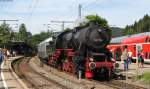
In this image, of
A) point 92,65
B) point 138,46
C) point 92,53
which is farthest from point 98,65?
point 138,46

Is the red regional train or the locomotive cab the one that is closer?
the locomotive cab

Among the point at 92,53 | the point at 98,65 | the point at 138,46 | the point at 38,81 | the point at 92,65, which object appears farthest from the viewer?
the point at 138,46

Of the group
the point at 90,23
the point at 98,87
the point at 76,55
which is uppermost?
the point at 90,23

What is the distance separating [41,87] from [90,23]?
6.43 m

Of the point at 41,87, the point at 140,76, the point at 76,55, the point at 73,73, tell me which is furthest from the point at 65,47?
the point at 41,87

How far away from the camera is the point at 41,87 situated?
62.7 feet

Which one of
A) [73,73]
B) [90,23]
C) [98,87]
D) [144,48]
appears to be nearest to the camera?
[98,87]

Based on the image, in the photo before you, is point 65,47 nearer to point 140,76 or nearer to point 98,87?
point 140,76

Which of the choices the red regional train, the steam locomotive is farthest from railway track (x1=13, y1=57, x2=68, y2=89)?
the red regional train

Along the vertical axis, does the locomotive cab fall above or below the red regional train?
below

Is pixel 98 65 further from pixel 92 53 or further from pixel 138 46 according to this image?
pixel 138 46

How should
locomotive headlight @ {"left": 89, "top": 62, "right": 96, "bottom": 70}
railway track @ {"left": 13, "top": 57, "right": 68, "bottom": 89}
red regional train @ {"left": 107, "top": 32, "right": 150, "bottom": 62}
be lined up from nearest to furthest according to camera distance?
railway track @ {"left": 13, "top": 57, "right": 68, "bottom": 89}, locomotive headlight @ {"left": 89, "top": 62, "right": 96, "bottom": 70}, red regional train @ {"left": 107, "top": 32, "right": 150, "bottom": 62}

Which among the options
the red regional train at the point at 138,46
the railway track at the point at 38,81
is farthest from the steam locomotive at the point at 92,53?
the red regional train at the point at 138,46

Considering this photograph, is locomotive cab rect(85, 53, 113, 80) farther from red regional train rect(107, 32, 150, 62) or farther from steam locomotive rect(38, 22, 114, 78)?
red regional train rect(107, 32, 150, 62)
